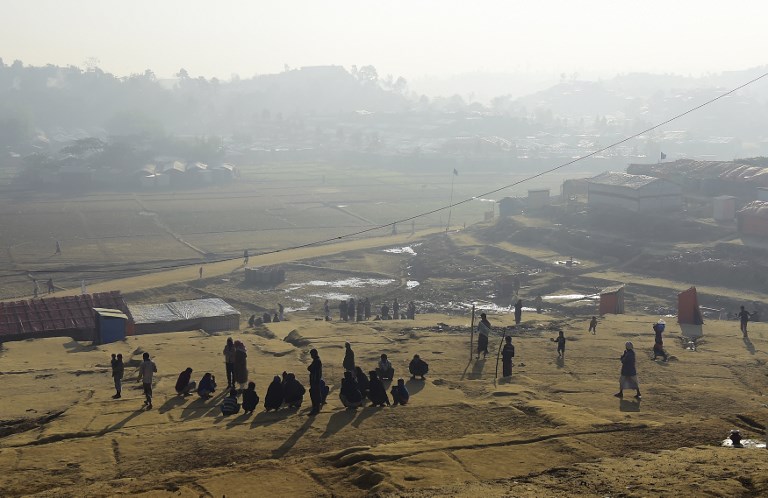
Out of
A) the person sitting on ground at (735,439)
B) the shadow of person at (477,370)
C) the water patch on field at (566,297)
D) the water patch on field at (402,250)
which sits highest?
the person sitting on ground at (735,439)

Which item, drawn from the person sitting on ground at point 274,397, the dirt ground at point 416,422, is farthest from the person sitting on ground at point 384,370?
the person sitting on ground at point 274,397

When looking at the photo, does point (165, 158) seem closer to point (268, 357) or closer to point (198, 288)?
point (198, 288)

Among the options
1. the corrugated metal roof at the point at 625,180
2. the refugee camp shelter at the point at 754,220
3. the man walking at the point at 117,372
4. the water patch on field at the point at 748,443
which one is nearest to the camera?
the water patch on field at the point at 748,443

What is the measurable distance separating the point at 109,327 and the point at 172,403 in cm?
863

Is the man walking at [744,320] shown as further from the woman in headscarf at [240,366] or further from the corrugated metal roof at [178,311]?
the corrugated metal roof at [178,311]

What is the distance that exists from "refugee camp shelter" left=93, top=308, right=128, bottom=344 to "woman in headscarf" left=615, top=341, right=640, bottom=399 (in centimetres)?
1390

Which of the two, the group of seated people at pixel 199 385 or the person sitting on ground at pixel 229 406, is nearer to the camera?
the person sitting on ground at pixel 229 406

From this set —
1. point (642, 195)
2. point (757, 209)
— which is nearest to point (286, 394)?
point (757, 209)

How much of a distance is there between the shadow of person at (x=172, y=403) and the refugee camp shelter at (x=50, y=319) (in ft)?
27.9

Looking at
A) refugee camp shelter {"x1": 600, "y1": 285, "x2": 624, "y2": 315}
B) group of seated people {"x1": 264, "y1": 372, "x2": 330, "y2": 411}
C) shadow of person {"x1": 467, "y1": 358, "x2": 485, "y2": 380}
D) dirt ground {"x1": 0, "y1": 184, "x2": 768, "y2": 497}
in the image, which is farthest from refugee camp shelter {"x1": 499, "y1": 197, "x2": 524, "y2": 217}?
group of seated people {"x1": 264, "y1": 372, "x2": 330, "y2": 411}

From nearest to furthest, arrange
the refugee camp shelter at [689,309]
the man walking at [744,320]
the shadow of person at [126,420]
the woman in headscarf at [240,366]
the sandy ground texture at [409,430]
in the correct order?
the sandy ground texture at [409,430] < the shadow of person at [126,420] < the woman in headscarf at [240,366] < the man walking at [744,320] < the refugee camp shelter at [689,309]

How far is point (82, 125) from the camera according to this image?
16975 cm

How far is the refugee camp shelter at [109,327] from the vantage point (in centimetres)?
2409

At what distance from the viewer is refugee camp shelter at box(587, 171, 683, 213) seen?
5069 centimetres
